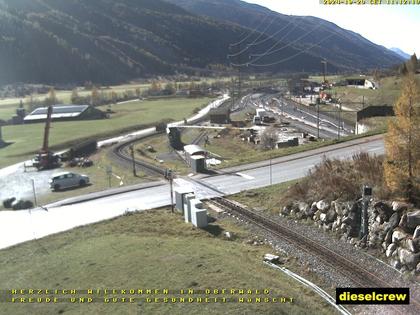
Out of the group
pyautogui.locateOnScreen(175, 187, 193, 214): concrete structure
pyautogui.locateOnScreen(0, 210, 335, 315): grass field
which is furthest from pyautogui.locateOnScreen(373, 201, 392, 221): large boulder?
pyautogui.locateOnScreen(175, 187, 193, 214): concrete structure

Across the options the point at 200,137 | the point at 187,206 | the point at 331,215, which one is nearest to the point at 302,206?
the point at 331,215

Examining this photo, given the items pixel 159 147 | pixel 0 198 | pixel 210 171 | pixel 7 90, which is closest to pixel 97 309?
pixel 210 171

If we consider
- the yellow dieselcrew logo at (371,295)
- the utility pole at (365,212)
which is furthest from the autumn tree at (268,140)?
the yellow dieselcrew logo at (371,295)

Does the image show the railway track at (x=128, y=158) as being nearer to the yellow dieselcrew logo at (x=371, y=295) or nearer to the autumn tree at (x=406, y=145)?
the autumn tree at (x=406, y=145)

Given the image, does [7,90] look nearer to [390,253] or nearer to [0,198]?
[0,198]

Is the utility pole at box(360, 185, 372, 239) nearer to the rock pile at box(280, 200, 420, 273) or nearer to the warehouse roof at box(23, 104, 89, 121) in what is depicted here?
the rock pile at box(280, 200, 420, 273)

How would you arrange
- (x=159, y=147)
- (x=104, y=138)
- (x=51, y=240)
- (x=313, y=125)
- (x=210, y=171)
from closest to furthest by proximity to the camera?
(x=51, y=240) < (x=210, y=171) < (x=159, y=147) < (x=104, y=138) < (x=313, y=125)
